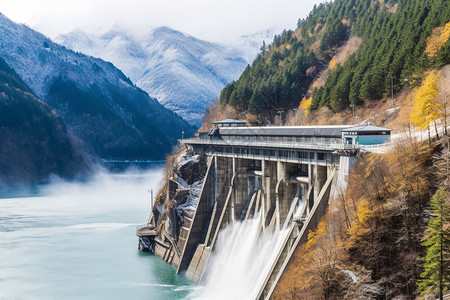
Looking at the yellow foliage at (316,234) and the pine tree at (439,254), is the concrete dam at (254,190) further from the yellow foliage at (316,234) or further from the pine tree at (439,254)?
the pine tree at (439,254)

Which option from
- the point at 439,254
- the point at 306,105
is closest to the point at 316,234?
the point at 439,254

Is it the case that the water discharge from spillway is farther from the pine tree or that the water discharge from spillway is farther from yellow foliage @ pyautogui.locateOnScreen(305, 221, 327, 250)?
the pine tree

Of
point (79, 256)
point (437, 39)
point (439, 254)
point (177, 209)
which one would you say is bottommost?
point (79, 256)

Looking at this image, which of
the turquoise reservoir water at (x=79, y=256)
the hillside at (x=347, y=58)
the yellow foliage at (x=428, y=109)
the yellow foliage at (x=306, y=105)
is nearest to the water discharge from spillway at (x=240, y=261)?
the turquoise reservoir water at (x=79, y=256)

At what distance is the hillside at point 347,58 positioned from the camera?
71625 millimetres

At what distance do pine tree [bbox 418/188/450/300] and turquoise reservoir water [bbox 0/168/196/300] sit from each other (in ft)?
101

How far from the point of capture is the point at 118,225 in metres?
94.0

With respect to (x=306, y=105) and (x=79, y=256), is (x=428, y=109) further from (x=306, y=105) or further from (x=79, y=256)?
(x=306, y=105)

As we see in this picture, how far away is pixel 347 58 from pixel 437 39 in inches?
976

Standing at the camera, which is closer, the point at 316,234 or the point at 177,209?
the point at 316,234

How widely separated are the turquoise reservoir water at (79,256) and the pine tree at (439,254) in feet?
101

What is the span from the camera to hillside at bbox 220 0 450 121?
71625 millimetres

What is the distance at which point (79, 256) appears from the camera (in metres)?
72.0

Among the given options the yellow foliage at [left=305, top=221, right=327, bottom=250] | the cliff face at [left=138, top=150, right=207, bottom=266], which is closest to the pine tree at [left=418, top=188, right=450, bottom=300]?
the yellow foliage at [left=305, top=221, right=327, bottom=250]
